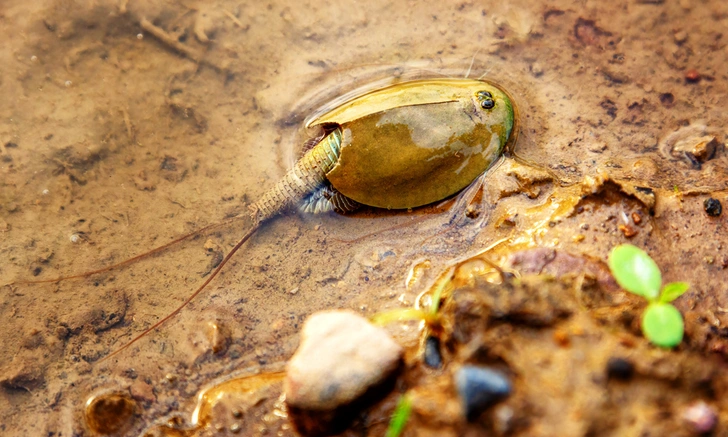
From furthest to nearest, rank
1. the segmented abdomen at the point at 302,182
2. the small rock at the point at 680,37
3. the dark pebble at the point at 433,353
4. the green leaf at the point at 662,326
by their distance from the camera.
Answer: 1. the small rock at the point at 680,37
2. the segmented abdomen at the point at 302,182
3. the dark pebble at the point at 433,353
4. the green leaf at the point at 662,326

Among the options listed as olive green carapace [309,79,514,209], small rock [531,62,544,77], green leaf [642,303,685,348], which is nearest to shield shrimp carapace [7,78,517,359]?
olive green carapace [309,79,514,209]

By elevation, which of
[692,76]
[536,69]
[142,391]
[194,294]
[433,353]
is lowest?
[142,391]

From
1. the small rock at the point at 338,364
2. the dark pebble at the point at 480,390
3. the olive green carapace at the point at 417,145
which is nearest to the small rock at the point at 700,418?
the dark pebble at the point at 480,390

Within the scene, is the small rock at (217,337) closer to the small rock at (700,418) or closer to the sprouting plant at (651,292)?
the sprouting plant at (651,292)

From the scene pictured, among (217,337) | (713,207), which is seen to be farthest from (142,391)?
(713,207)

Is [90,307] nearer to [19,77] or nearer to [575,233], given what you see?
[19,77]

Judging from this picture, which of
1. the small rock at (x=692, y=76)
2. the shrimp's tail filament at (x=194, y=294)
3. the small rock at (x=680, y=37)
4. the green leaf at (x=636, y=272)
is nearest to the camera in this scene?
the green leaf at (x=636, y=272)

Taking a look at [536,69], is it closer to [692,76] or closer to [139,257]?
[692,76]

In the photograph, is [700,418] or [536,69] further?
[536,69]
